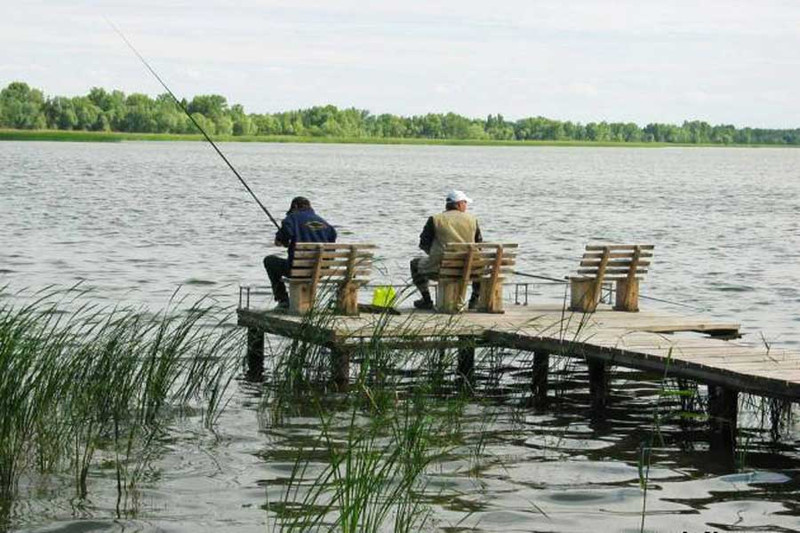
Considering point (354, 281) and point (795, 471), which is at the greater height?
point (354, 281)

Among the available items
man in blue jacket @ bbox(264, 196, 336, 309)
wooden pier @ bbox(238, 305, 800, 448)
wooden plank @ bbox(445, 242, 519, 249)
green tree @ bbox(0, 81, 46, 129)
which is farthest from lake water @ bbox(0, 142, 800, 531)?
green tree @ bbox(0, 81, 46, 129)

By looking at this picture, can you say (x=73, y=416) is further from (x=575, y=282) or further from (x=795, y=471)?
(x=575, y=282)

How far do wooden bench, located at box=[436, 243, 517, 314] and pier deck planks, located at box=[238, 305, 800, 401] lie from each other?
204mm

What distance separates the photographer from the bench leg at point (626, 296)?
15586mm

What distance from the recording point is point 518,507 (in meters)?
Result: 9.91

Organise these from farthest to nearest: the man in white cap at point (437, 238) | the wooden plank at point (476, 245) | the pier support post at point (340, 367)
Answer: the man in white cap at point (437, 238), the wooden plank at point (476, 245), the pier support post at point (340, 367)

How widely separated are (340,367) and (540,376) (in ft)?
6.06

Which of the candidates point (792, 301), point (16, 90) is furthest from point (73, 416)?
point (16, 90)

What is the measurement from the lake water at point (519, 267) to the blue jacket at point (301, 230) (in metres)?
1.42

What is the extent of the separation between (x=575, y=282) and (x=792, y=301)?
31.3 feet

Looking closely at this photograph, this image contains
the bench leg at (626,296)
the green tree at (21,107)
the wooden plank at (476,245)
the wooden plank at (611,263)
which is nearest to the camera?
the wooden plank at (476,245)

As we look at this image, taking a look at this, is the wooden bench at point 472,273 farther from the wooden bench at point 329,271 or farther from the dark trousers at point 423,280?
the wooden bench at point 329,271

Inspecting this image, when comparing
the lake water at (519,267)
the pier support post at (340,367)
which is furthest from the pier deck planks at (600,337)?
the lake water at (519,267)

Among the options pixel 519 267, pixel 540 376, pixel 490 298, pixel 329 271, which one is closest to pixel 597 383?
pixel 540 376
